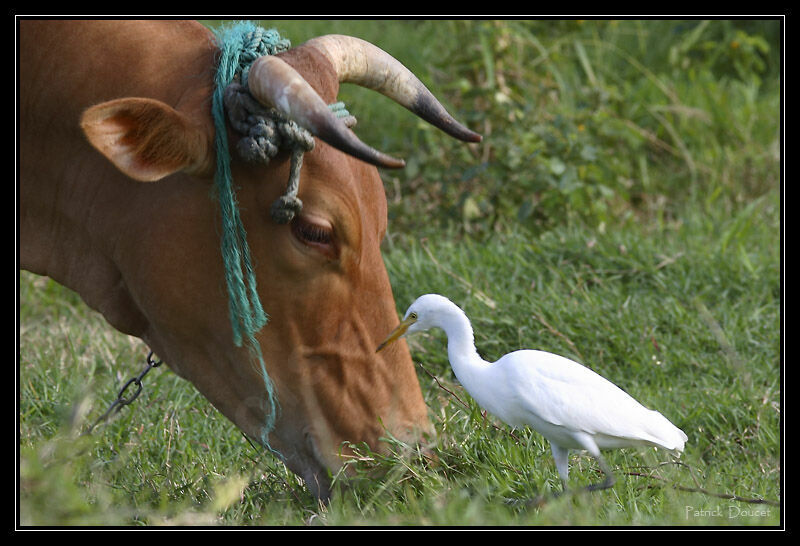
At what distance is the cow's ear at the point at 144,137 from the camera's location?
8.95 ft

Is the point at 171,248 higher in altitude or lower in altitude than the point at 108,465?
higher

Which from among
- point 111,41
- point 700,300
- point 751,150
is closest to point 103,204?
point 111,41

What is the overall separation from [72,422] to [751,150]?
5688 millimetres

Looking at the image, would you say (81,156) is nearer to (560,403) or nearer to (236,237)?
(236,237)

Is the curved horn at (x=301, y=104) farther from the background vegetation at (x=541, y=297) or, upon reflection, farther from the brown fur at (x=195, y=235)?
the background vegetation at (x=541, y=297)

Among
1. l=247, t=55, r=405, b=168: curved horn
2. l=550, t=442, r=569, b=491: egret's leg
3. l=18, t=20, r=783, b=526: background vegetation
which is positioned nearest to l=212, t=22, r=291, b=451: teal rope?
l=247, t=55, r=405, b=168: curved horn

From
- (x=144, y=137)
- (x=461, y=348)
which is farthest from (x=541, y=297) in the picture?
(x=144, y=137)

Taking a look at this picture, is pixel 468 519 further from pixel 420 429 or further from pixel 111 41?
pixel 111 41

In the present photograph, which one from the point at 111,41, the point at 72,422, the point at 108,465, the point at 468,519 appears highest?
the point at 111,41

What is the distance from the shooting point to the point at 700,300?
5.05m

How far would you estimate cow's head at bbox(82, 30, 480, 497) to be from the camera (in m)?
2.81

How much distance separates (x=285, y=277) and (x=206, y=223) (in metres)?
0.26

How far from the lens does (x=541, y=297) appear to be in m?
4.95

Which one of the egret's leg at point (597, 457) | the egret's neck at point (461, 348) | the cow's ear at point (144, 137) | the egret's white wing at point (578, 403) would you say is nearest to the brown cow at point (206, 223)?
the cow's ear at point (144, 137)
